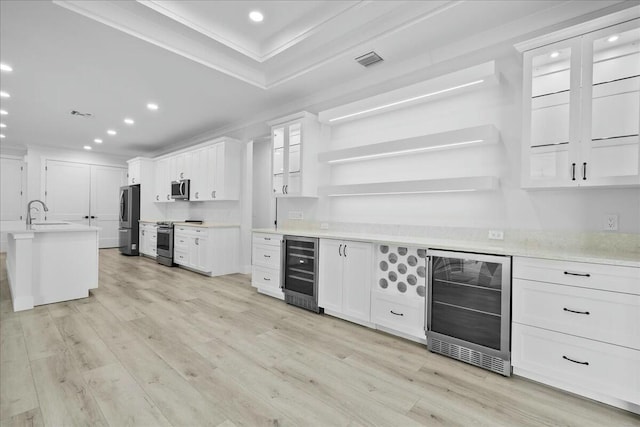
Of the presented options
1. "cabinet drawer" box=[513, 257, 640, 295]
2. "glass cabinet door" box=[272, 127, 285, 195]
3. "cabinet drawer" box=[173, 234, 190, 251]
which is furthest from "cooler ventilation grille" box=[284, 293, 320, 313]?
"cabinet drawer" box=[173, 234, 190, 251]

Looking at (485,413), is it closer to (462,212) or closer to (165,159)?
(462,212)

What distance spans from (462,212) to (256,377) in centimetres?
233

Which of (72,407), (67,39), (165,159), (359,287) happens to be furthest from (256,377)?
(165,159)

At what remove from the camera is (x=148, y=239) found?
6965 millimetres

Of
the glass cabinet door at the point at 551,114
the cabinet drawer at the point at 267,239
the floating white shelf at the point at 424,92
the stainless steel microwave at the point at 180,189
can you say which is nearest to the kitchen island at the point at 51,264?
the cabinet drawer at the point at 267,239

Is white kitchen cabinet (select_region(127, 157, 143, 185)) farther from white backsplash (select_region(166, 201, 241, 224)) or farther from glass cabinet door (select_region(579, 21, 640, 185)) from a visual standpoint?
glass cabinet door (select_region(579, 21, 640, 185))

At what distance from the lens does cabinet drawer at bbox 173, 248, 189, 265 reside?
5.67 meters

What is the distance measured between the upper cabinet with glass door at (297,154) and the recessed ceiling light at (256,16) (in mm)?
1230

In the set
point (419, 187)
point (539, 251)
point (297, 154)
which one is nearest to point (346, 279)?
point (419, 187)

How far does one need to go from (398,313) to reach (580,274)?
1374 mm

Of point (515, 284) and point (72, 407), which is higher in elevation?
point (515, 284)

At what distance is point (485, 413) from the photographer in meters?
1.76

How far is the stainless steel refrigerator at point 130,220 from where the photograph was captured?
7246 mm

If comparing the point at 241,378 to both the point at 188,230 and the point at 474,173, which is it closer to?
the point at 474,173
